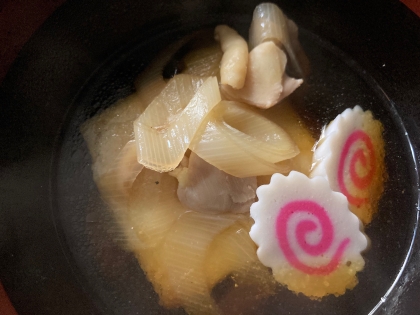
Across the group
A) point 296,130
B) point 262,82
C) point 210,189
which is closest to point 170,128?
point 210,189

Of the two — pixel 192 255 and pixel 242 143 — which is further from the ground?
pixel 242 143

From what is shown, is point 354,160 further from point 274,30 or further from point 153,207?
point 153,207

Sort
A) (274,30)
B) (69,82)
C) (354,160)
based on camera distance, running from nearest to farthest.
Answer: (354,160), (274,30), (69,82)

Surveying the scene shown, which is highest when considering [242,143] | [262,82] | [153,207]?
[262,82]

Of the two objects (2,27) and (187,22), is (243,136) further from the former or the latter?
(2,27)

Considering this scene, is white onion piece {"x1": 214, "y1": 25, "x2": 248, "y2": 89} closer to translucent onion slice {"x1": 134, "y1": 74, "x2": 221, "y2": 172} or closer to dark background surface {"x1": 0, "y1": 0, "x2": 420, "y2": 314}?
translucent onion slice {"x1": 134, "y1": 74, "x2": 221, "y2": 172}

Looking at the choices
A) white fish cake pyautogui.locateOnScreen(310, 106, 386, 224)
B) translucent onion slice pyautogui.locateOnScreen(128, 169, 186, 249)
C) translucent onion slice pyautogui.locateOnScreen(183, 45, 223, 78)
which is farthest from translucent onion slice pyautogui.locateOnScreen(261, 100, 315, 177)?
translucent onion slice pyautogui.locateOnScreen(128, 169, 186, 249)
